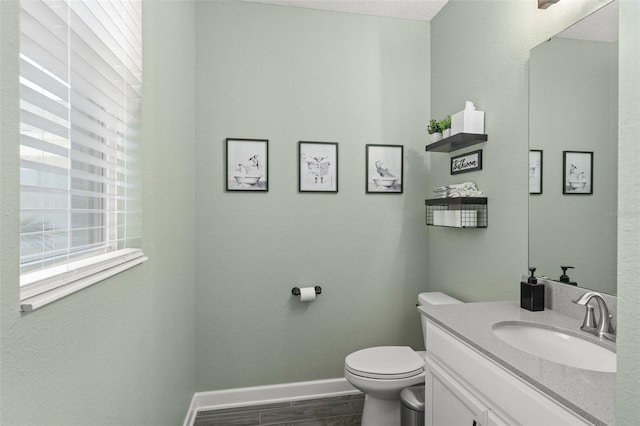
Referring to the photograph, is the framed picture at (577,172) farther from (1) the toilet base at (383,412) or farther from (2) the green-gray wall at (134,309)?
(2) the green-gray wall at (134,309)

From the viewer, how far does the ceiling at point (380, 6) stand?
2.27 m

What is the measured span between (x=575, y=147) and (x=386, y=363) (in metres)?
1.40

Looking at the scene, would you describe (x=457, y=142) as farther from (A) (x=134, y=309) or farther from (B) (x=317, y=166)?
(A) (x=134, y=309)

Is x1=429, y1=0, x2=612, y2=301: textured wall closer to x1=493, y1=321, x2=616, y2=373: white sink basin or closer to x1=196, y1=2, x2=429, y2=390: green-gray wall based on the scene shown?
x1=196, y1=2, x2=429, y2=390: green-gray wall

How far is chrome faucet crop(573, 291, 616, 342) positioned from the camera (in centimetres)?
116

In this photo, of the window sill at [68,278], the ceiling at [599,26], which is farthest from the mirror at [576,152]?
the window sill at [68,278]

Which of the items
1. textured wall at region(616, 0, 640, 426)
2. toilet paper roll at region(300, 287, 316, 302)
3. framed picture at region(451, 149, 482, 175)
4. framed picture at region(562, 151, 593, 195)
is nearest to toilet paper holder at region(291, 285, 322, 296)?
toilet paper roll at region(300, 287, 316, 302)

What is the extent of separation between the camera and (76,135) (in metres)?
0.84

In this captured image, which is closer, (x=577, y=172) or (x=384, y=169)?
(x=577, y=172)

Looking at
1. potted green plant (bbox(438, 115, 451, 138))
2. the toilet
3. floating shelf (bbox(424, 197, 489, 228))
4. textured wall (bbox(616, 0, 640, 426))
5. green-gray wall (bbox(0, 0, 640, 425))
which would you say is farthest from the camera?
potted green plant (bbox(438, 115, 451, 138))

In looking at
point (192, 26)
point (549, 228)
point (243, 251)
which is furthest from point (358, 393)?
point (192, 26)

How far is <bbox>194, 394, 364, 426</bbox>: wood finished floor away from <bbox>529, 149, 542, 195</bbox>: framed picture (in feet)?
5.56

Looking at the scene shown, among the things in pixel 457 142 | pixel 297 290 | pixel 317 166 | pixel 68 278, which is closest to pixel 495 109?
pixel 457 142

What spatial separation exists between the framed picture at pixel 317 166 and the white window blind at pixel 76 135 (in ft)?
4.06
